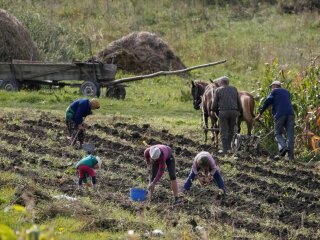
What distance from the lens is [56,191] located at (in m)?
11.6

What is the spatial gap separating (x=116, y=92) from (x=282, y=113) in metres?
8.78

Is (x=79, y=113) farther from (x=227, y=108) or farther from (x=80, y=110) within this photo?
(x=227, y=108)

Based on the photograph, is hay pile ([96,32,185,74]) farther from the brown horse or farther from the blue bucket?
the blue bucket

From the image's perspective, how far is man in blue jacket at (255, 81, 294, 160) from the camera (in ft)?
54.5

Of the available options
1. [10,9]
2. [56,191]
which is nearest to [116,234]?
[56,191]

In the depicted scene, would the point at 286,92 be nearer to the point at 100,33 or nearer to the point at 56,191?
the point at 56,191

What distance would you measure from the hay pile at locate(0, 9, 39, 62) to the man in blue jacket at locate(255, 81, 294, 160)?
11785mm

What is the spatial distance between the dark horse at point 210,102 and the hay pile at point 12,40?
28.6ft

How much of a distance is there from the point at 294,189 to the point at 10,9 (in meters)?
21.4

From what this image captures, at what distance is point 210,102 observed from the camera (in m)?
17.9

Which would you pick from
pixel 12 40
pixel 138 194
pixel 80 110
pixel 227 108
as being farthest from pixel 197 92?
pixel 12 40

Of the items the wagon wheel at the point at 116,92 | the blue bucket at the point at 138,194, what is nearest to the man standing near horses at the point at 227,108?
the blue bucket at the point at 138,194

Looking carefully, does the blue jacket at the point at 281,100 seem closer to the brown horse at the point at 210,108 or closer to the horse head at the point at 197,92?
the brown horse at the point at 210,108

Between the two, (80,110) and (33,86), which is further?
(33,86)
